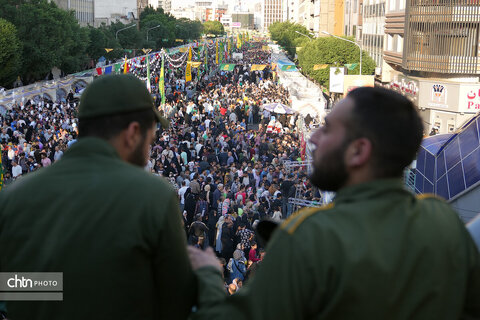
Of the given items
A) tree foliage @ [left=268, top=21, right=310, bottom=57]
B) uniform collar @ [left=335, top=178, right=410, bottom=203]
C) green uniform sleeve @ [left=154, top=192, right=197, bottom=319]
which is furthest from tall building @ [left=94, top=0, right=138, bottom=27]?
uniform collar @ [left=335, top=178, right=410, bottom=203]

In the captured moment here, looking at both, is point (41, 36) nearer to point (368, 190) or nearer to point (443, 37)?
point (443, 37)

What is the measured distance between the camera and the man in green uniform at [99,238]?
2.14m

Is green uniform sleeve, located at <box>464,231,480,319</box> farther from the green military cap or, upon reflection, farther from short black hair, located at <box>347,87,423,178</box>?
the green military cap

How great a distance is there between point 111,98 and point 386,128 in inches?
37.6

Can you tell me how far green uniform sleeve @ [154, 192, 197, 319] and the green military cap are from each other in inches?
15.8

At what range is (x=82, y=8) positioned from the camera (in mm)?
99938

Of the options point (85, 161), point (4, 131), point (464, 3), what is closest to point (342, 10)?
point (464, 3)

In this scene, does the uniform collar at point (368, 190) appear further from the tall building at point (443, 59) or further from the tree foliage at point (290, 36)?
the tree foliage at point (290, 36)

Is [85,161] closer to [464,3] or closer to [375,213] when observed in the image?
[375,213]

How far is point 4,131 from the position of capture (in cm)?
2208

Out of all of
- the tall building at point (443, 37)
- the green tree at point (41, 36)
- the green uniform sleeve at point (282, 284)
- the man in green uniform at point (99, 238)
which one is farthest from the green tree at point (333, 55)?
the green uniform sleeve at point (282, 284)

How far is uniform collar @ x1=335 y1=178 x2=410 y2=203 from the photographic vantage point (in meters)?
1.98

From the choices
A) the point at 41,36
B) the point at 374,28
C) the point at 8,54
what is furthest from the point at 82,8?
the point at 8,54

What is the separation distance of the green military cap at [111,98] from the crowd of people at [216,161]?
615 centimetres
